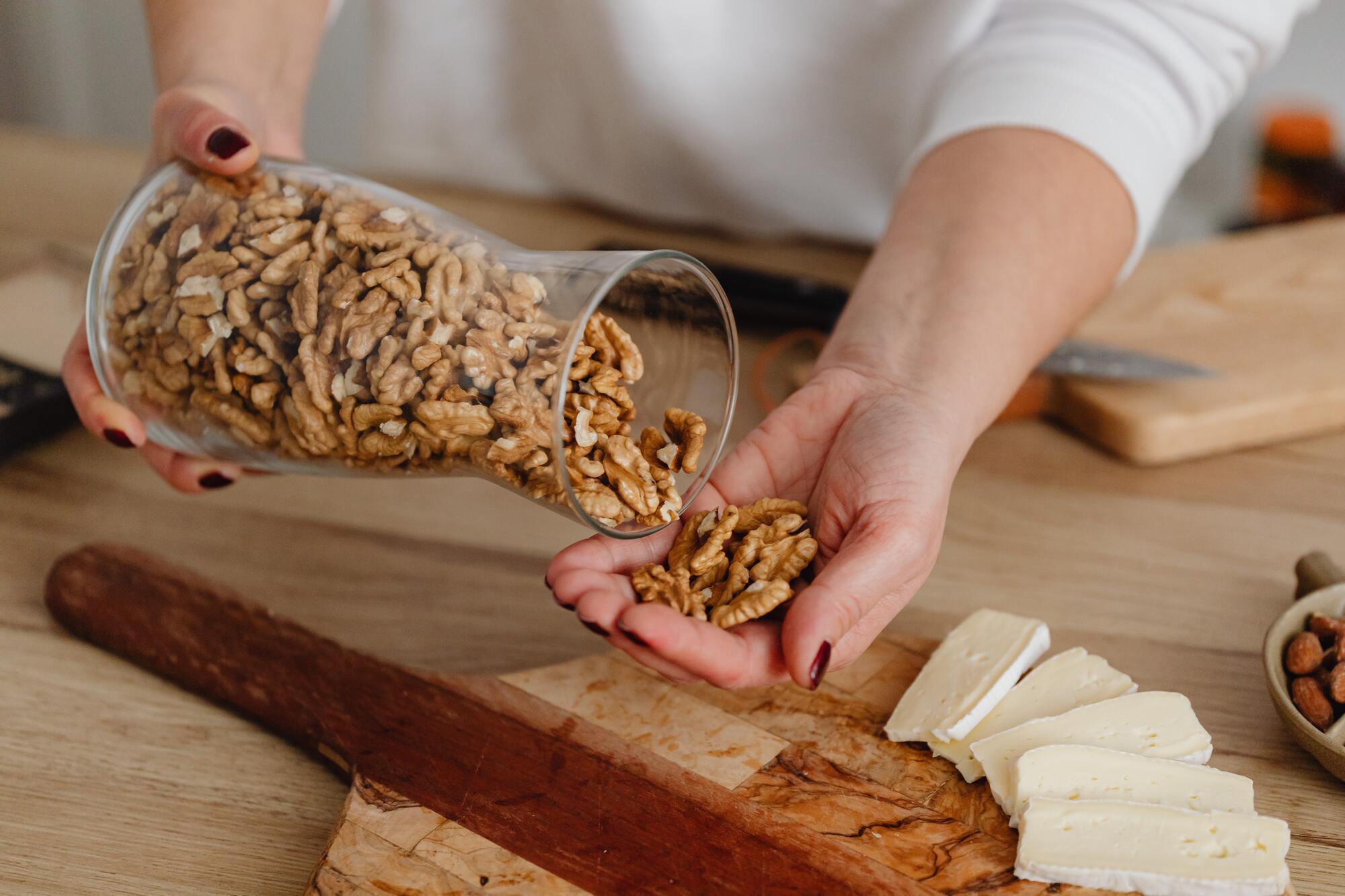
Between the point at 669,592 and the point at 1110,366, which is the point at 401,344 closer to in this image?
the point at 669,592

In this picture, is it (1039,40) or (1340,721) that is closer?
(1340,721)

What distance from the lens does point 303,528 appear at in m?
1.24

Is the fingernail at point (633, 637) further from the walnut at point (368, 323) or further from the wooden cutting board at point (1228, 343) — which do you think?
the wooden cutting board at point (1228, 343)

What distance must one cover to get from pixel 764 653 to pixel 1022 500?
0.59 meters

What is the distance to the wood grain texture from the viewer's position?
80 centimetres

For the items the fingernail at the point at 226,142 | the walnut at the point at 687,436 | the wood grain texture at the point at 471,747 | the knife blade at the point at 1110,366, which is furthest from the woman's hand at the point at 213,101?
the knife blade at the point at 1110,366

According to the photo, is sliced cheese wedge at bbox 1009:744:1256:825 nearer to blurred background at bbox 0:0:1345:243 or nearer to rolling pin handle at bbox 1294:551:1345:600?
rolling pin handle at bbox 1294:551:1345:600

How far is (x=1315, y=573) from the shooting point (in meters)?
1.04

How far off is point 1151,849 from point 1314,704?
0.77 ft

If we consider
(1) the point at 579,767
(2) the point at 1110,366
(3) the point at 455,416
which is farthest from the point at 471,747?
(2) the point at 1110,366

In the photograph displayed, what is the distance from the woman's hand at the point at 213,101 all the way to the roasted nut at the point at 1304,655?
0.94 meters

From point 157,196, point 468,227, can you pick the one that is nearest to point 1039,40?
point 468,227

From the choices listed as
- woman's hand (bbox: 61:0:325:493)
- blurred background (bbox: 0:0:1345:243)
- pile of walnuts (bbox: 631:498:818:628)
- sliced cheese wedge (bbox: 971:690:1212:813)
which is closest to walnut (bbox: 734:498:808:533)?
pile of walnuts (bbox: 631:498:818:628)

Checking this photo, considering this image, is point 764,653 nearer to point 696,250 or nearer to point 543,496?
point 543,496
